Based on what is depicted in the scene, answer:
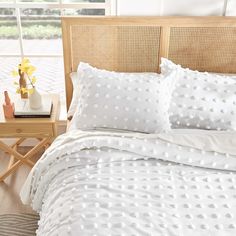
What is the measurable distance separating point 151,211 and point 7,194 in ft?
4.24

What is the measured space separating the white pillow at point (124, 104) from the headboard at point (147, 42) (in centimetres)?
42

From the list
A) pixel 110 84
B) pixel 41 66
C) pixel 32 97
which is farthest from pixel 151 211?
pixel 41 66

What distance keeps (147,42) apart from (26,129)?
3.21 feet

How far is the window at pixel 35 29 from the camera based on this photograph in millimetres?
2445

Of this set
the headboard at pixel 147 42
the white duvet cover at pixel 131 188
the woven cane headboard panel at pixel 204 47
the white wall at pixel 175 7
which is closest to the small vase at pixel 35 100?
the headboard at pixel 147 42

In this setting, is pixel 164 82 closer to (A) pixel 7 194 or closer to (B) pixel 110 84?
(B) pixel 110 84

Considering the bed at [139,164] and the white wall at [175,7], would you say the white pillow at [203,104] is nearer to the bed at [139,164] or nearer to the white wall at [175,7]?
the bed at [139,164]

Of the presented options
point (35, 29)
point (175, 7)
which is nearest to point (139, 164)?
point (175, 7)

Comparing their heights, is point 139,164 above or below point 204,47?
below

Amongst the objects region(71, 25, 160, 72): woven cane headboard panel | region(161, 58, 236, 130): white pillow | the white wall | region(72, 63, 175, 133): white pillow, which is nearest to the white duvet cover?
region(72, 63, 175, 133): white pillow

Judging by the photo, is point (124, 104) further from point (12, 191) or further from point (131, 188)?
point (12, 191)

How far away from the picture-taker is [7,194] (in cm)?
233

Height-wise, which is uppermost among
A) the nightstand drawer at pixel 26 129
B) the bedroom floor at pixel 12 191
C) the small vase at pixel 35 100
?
A: the small vase at pixel 35 100

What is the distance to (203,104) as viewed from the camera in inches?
78.4
